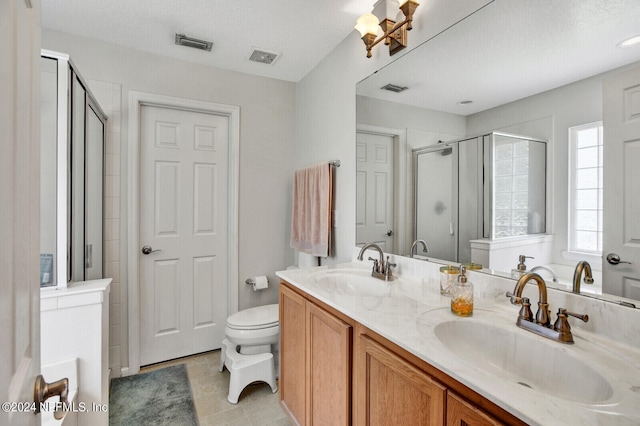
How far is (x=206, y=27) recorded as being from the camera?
79.0 inches

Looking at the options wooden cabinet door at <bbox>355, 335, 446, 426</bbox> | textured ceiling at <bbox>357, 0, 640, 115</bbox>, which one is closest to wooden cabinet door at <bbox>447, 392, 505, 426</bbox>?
wooden cabinet door at <bbox>355, 335, 446, 426</bbox>

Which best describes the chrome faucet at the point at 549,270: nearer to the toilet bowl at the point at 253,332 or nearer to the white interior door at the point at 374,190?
the white interior door at the point at 374,190

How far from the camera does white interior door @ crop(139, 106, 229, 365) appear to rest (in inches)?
93.8

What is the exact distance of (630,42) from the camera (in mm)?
885

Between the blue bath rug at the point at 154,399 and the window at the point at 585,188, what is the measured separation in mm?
2083

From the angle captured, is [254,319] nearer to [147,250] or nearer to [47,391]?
[147,250]

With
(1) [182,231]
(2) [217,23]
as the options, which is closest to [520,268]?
(2) [217,23]

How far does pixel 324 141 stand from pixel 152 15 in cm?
136

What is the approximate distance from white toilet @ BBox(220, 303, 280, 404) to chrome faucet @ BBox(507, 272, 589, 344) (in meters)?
1.61

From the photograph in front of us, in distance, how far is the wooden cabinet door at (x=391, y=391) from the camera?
82cm

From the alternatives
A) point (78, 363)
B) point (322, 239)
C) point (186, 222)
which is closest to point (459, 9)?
point (322, 239)

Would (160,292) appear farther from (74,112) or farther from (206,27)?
(206,27)

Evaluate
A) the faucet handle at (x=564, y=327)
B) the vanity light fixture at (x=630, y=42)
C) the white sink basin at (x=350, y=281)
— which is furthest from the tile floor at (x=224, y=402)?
the vanity light fixture at (x=630, y=42)

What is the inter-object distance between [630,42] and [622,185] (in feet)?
1.36
